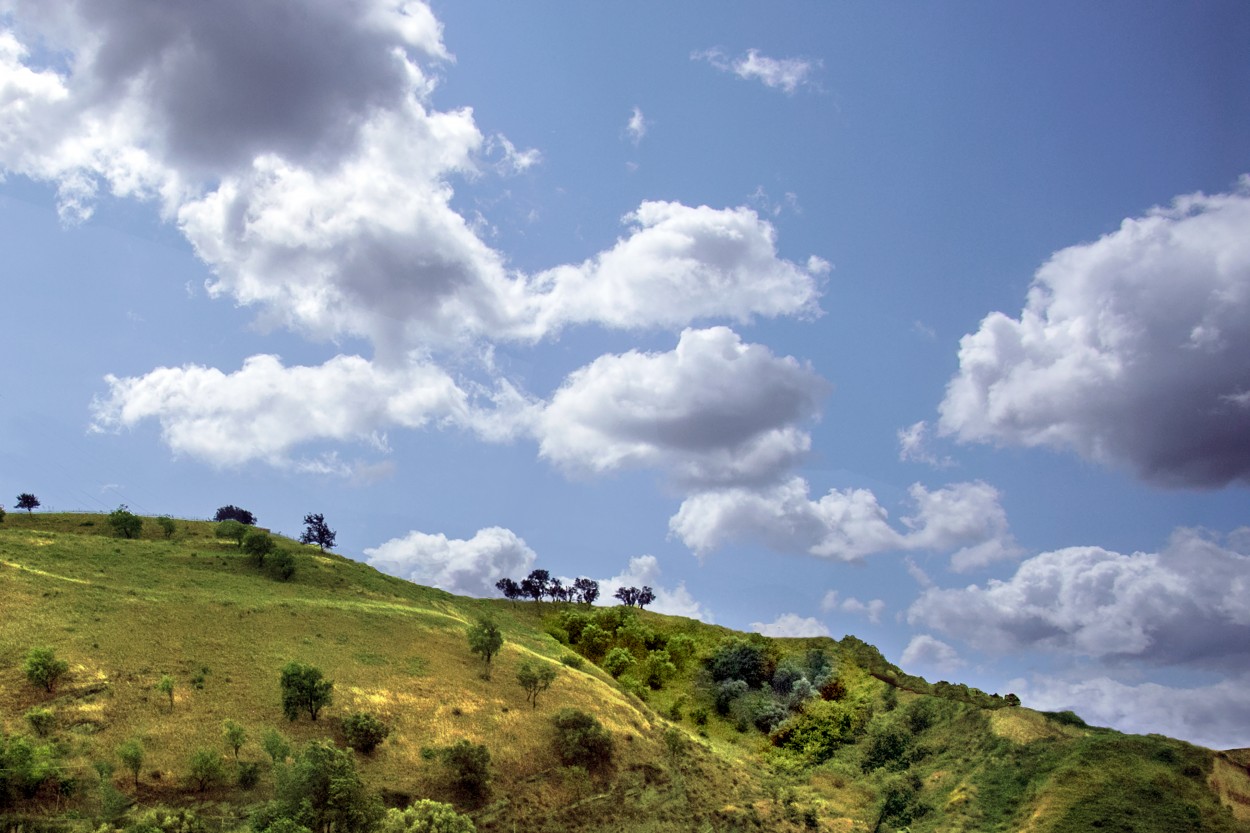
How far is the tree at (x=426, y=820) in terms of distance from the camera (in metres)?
50.1

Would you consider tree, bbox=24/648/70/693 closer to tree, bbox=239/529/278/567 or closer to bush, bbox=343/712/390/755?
bush, bbox=343/712/390/755

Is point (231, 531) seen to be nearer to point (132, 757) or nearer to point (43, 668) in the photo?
point (43, 668)

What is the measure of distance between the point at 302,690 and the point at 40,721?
17.9 m

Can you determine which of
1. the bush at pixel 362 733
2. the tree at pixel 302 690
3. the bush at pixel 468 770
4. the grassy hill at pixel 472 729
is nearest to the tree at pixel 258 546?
the grassy hill at pixel 472 729

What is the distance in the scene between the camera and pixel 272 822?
1950 inches

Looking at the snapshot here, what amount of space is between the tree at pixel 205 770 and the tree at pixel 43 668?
51.3 ft

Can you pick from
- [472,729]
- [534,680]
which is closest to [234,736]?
[472,729]

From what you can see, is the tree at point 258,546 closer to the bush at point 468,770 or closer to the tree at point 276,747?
the tree at point 276,747

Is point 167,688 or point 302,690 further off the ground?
point 302,690

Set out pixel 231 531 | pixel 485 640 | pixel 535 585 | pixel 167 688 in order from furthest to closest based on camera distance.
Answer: pixel 535 585
pixel 231 531
pixel 485 640
pixel 167 688

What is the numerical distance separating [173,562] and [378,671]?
127ft

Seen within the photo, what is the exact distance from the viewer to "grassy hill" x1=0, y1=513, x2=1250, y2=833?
193 ft

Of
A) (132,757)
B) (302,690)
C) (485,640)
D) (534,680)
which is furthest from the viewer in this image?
(485,640)

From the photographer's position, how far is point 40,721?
55.6 m
